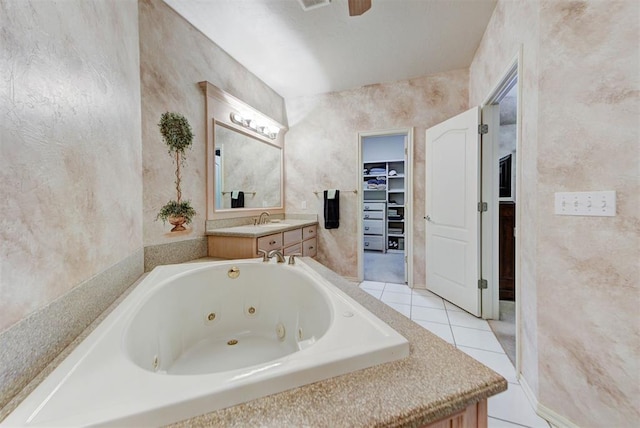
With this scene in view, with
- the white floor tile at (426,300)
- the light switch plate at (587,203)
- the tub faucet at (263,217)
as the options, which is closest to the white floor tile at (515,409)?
the light switch plate at (587,203)

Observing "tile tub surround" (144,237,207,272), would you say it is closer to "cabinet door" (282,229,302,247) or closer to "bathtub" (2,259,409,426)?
"bathtub" (2,259,409,426)

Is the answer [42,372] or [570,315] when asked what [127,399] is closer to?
[42,372]

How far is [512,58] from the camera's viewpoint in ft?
5.09

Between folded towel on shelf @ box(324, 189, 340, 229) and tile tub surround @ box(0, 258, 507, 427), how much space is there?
248 centimetres

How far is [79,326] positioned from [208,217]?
1394 mm

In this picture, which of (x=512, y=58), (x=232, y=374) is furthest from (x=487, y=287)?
(x=232, y=374)

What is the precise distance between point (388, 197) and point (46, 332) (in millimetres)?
5182

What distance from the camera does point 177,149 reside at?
6.10ft

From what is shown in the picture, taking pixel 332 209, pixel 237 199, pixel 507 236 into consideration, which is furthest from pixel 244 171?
pixel 507 236

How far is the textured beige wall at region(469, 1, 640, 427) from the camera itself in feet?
3.09

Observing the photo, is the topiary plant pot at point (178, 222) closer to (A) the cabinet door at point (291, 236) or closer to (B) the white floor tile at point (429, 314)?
(A) the cabinet door at point (291, 236)

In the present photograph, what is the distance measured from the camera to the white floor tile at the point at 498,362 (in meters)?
1.49

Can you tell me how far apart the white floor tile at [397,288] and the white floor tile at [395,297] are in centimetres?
8

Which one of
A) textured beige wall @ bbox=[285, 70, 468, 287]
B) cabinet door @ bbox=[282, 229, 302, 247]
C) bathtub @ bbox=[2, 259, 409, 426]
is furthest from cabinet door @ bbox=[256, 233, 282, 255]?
textured beige wall @ bbox=[285, 70, 468, 287]
